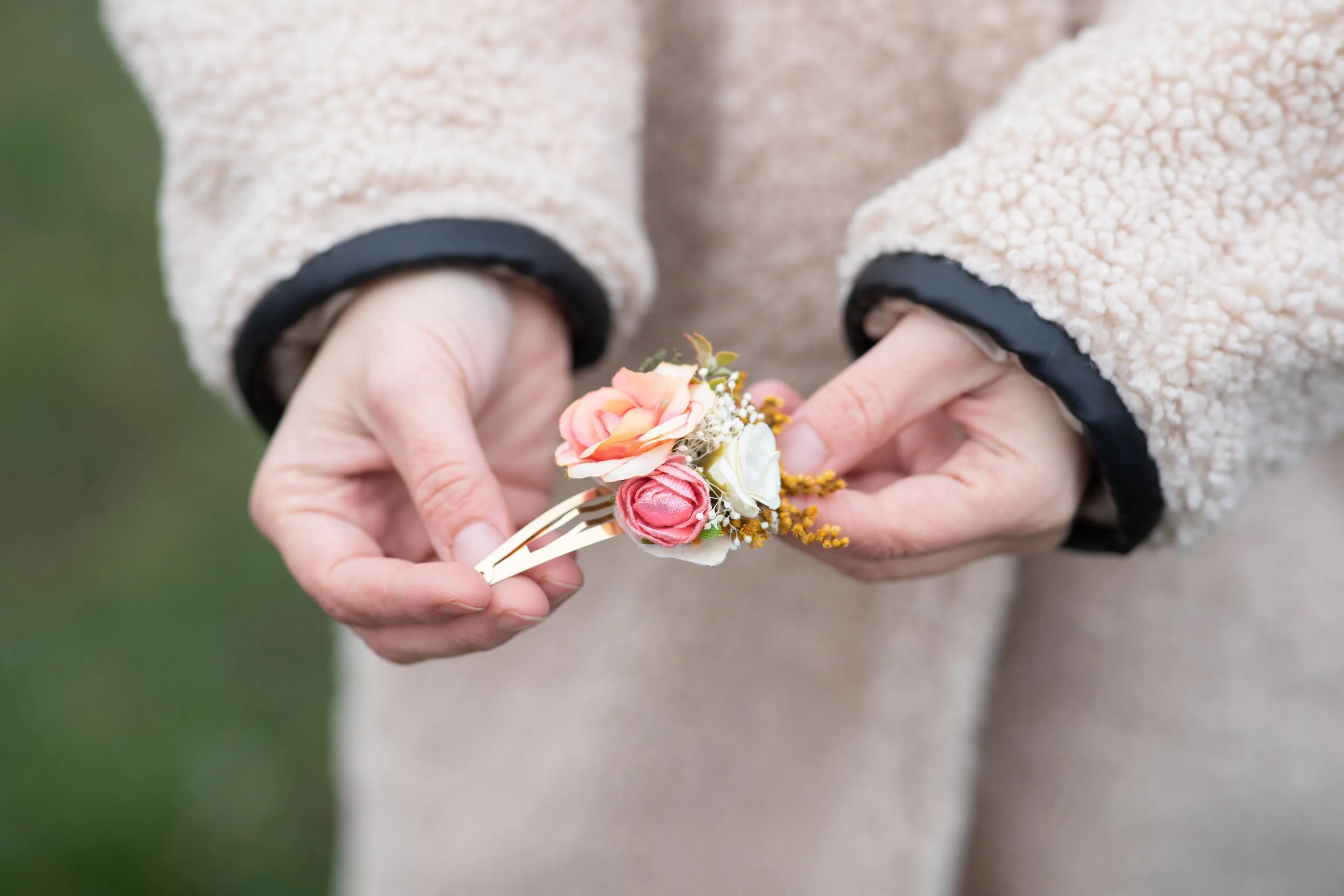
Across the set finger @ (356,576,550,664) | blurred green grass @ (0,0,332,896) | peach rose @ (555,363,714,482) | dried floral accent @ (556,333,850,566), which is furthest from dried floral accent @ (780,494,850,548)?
blurred green grass @ (0,0,332,896)

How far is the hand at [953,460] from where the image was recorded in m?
0.84

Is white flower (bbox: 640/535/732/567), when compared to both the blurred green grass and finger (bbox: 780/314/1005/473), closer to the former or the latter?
finger (bbox: 780/314/1005/473)

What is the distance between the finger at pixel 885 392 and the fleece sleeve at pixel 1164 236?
0.04 meters

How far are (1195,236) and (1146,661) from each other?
0.56m

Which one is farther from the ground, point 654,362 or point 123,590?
point 654,362

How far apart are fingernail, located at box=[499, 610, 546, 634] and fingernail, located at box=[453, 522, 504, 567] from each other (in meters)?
0.05

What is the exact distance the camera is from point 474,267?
94 centimetres

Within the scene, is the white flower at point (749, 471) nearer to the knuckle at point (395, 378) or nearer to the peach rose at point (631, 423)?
the peach rose at point (631, 423)

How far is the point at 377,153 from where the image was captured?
930mm

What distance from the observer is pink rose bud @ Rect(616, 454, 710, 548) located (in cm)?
75

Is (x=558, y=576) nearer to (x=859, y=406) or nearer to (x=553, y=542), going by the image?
(x=553, y=542)

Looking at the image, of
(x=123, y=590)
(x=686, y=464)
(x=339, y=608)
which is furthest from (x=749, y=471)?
(x=123, y=590)

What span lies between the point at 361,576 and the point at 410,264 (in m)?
0.28

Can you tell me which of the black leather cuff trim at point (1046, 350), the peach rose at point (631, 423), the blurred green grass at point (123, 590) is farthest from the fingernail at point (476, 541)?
the blurred green grass at point (123, 590)
